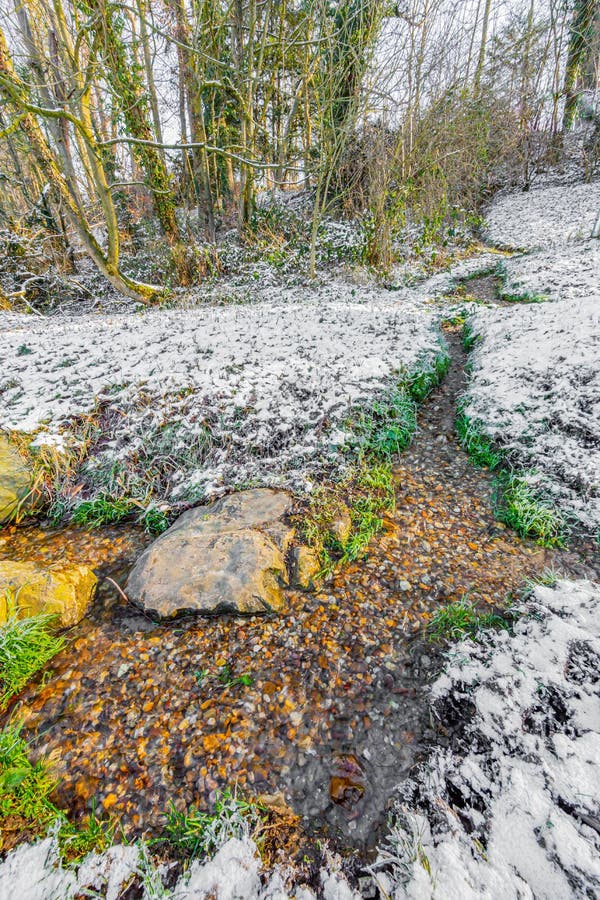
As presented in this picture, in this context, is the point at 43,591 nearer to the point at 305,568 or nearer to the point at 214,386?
the point at 305,568

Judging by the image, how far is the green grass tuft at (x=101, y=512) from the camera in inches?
107

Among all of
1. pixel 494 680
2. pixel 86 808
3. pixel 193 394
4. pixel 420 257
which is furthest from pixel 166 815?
pixel 420 257

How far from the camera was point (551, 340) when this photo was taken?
379 centimetres

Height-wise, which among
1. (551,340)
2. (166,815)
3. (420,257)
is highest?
(420,257)

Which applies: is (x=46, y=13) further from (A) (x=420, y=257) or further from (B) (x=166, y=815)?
(B) (x=166, y=815)

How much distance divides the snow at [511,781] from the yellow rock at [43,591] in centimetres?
178

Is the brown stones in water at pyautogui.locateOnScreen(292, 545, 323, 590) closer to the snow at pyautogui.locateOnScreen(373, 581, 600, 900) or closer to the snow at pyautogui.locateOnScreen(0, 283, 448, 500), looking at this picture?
the snow at pyautogui.locateOnScreen(0, 283, 448, 500)

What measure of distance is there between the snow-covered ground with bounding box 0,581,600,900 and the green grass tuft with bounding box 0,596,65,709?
26.3 inches

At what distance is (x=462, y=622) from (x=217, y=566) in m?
1.36

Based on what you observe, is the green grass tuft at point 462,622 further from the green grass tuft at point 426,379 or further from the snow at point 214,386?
the green grass tuft at point 426,379

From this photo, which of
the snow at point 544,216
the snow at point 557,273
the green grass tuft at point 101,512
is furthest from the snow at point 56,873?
the snow at point 544,216

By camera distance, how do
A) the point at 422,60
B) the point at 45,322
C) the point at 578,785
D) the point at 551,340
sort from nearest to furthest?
the point at 578,785, the point at 551,340, the point at 422,60, the point at 45,322

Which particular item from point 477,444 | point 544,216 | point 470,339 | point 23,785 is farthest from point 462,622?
point 544,216

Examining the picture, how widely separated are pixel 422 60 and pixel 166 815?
9.87 metres
